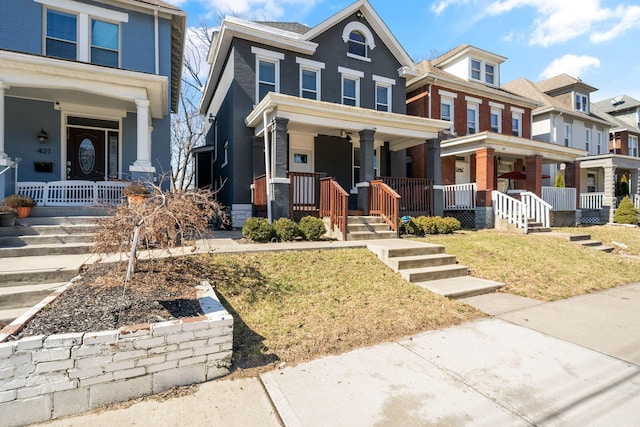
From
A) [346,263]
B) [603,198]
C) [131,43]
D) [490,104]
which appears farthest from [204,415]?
[603,198]

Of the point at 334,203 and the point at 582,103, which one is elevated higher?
the point at 582,103

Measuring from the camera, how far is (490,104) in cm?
1723

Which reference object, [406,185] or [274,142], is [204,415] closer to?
[274,142]

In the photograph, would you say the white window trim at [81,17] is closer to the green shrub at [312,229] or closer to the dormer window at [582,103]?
the green shrub at [312,229]

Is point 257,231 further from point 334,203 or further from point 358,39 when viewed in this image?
point 358,39

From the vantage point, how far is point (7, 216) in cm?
616

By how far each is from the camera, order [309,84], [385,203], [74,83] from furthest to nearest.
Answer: [309,84], [385,203], [74,83]

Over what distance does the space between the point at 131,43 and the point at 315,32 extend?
6.30 m

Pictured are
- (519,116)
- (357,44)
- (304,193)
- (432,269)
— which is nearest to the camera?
(432,269)

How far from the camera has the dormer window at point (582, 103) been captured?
21769 mm

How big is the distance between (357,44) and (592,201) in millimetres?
15654

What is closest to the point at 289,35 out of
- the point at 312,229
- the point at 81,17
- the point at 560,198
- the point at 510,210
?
the point at 81,17

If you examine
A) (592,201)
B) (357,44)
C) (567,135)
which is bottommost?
(592,201)

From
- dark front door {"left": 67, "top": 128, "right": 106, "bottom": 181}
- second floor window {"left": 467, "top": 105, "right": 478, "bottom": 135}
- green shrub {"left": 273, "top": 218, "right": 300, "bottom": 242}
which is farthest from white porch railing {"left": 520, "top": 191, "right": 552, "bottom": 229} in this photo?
dark front door {"left": 67, "top": 128, "right": 106, "bottom": 181}
